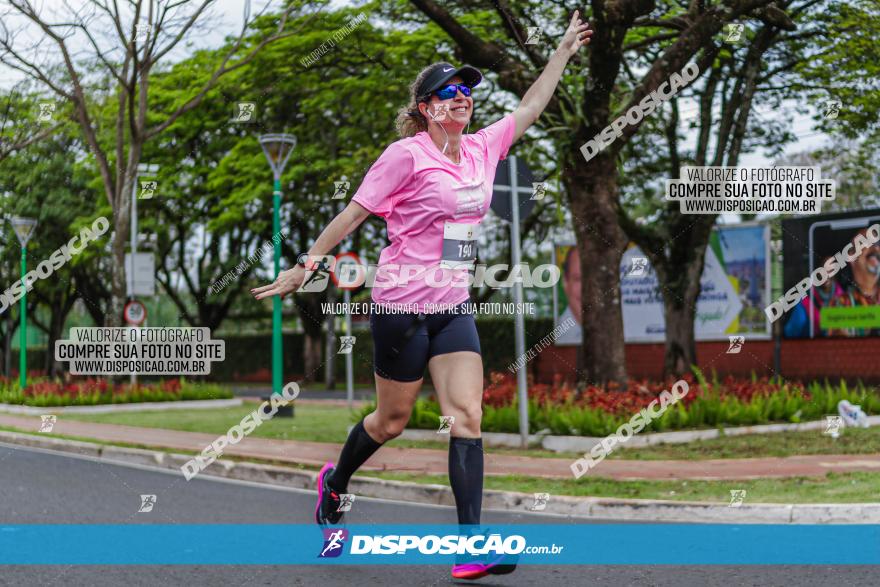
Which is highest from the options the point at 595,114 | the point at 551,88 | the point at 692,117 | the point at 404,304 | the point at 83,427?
the point at 692,117

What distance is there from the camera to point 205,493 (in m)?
8.18

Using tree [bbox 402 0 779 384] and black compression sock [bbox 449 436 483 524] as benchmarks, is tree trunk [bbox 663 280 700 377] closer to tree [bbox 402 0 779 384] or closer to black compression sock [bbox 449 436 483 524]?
tree [bbox 402 0 779 384]

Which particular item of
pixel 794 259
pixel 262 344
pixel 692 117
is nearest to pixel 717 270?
pixel 794 259

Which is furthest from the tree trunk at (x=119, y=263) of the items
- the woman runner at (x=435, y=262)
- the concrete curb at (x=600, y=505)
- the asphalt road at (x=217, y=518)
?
the woman runner at (x=435, y=262)

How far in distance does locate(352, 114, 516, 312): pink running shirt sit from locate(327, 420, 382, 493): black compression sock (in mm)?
723

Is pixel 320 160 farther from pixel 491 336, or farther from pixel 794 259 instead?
pixel 794 259

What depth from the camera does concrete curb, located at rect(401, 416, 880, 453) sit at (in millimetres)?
10359

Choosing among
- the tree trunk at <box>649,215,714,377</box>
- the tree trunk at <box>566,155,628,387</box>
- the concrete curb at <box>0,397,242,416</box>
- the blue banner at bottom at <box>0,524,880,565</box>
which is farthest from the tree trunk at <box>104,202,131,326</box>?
the blue banner at bottom at <box>0,524,880,565</box>

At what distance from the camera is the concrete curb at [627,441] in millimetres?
10359

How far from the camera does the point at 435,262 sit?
14.4ft

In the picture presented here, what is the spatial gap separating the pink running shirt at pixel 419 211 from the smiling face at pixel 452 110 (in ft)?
0.37

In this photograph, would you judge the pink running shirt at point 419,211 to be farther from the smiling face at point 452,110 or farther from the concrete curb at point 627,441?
the concrete curb at point 627,441

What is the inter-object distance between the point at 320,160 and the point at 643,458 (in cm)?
1676

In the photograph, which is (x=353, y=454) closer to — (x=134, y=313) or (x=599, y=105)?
(x=599, y=105)
